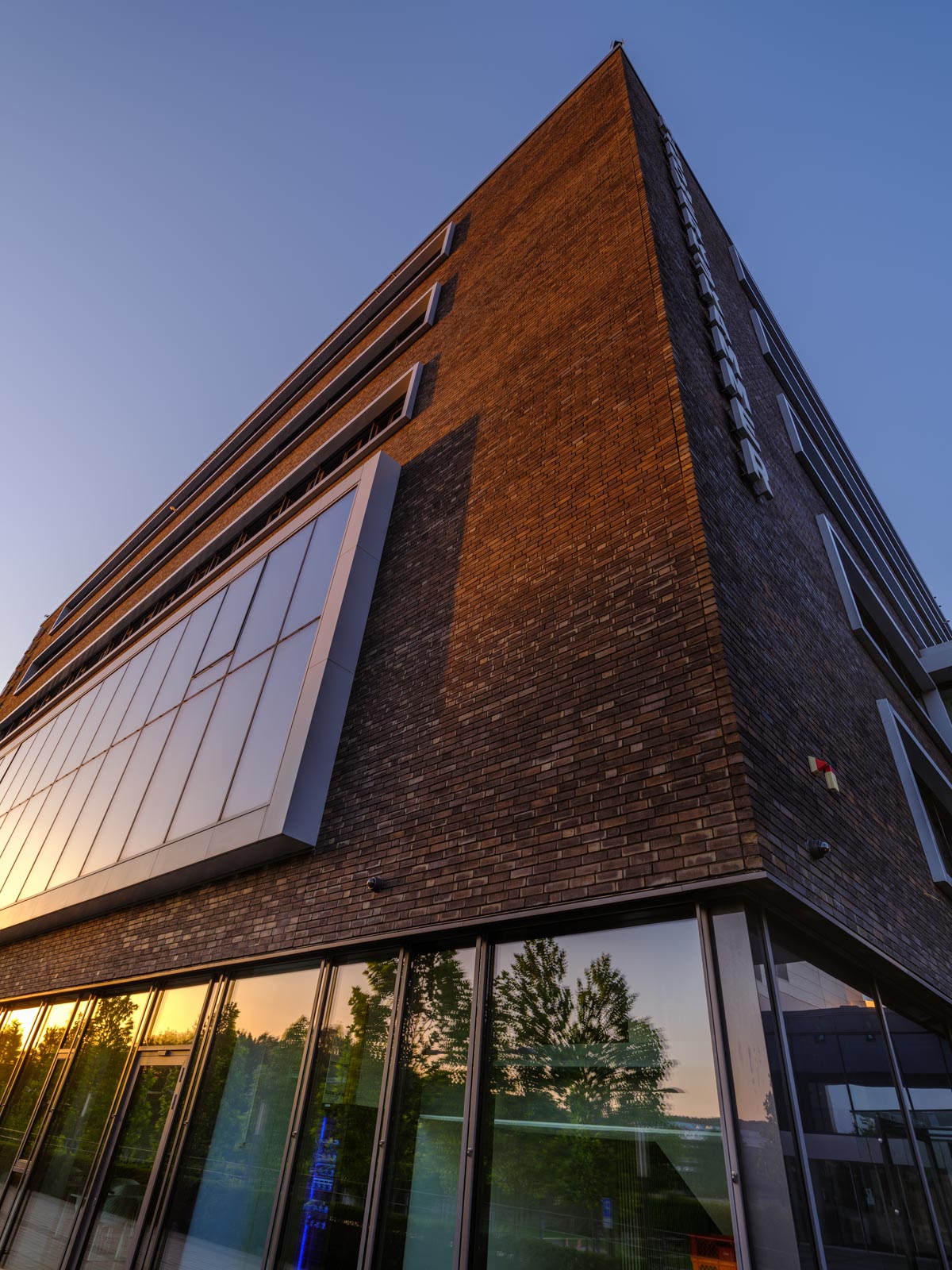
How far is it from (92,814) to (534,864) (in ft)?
35.2

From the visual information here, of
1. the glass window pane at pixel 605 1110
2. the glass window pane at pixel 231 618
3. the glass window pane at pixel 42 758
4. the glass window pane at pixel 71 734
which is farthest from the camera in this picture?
the glass window pane at pixel 42 758

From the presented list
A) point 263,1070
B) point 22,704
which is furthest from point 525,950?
point 22,704

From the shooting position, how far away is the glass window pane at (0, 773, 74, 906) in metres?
14.7

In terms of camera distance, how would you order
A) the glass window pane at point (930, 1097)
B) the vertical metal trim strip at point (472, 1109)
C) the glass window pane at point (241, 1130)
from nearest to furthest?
the vertical metal trim strip at point (472, 1109)
the glass window pane at point (930, 1097)
the glass window pane at point (241, 1130)

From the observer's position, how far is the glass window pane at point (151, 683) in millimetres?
14047

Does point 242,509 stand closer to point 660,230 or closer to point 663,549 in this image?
point 660,230

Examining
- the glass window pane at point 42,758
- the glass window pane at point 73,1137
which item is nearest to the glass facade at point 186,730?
the glass window pane at point 42,758

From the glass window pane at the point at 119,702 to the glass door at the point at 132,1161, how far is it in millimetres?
7292

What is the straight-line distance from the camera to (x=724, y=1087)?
4.68 m

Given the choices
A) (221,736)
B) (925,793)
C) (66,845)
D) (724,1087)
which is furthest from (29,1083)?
(925,793)

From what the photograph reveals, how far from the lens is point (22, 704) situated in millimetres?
29875

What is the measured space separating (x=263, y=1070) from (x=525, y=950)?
147 inches

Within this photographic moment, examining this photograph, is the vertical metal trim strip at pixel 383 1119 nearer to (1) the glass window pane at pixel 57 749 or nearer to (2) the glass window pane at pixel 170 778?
(2) the glass window pane at pixel 170 778

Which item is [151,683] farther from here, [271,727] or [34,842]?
[271,727]
